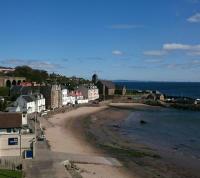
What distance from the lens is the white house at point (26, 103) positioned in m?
61.9

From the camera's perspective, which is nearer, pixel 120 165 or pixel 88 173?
pixel 88 173

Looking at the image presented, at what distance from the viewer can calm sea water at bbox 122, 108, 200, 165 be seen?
1689 inches

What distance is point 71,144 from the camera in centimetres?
4125

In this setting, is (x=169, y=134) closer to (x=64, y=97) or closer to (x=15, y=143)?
(x=15, y=143)

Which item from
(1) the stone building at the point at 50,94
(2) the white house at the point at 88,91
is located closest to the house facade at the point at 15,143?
(1) the stone building at the point at 50,94

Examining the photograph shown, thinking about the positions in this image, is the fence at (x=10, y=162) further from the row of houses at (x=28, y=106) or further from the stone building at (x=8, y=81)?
the stone building at (x=8, y=81)

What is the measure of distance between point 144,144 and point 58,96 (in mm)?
38068

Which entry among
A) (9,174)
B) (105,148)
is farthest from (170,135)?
(9,174)

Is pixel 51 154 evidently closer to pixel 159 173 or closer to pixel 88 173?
pixel 88 173

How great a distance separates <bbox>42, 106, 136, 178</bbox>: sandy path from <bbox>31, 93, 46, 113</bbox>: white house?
3595 millimetres

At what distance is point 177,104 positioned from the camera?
102750 mm

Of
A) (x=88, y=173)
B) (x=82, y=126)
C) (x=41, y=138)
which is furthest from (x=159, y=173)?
(x=82, y=126)

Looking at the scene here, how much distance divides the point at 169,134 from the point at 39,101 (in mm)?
25085

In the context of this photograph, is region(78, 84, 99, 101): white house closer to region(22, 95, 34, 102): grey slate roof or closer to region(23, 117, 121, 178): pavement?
region(22, 95, 34, 102): grey slate roof
